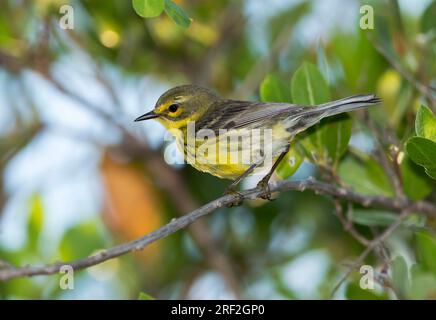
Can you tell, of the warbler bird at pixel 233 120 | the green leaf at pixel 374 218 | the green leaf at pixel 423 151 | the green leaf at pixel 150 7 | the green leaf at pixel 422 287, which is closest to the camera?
the green leaf at pixel 150 7

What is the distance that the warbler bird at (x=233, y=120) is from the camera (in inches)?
141

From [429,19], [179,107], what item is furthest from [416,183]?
[179,107]

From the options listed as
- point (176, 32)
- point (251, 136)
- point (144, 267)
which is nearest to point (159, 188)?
point (144, 267)

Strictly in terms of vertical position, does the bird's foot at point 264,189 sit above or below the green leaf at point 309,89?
below

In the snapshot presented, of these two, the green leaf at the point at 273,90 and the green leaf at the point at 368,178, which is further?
the green leaf at the point at 368,178

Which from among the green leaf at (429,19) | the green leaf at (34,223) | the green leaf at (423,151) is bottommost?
the green leaf at (423,151)

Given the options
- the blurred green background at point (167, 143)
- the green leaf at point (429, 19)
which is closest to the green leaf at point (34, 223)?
the blurred green background at point (167, 143)

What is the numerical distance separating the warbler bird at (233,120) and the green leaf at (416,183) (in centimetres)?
50

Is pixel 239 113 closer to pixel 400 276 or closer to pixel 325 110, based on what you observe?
pixel 325 110

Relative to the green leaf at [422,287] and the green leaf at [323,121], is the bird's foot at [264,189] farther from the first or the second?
the green leaf at [422,287]

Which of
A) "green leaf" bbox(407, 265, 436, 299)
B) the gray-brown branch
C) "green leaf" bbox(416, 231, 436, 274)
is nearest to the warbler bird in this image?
the gray-brown branch

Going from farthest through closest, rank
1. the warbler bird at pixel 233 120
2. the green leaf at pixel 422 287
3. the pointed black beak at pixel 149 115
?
the pointed black beak at pixel 149 115
the warbler bird at pixel 233 120
the green leaf at pixel 422 287

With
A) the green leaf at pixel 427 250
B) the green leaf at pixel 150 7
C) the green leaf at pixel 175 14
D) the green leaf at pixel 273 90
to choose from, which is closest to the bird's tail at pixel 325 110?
the green leaf at pixel 273 90

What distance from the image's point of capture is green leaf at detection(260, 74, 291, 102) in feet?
12.0
